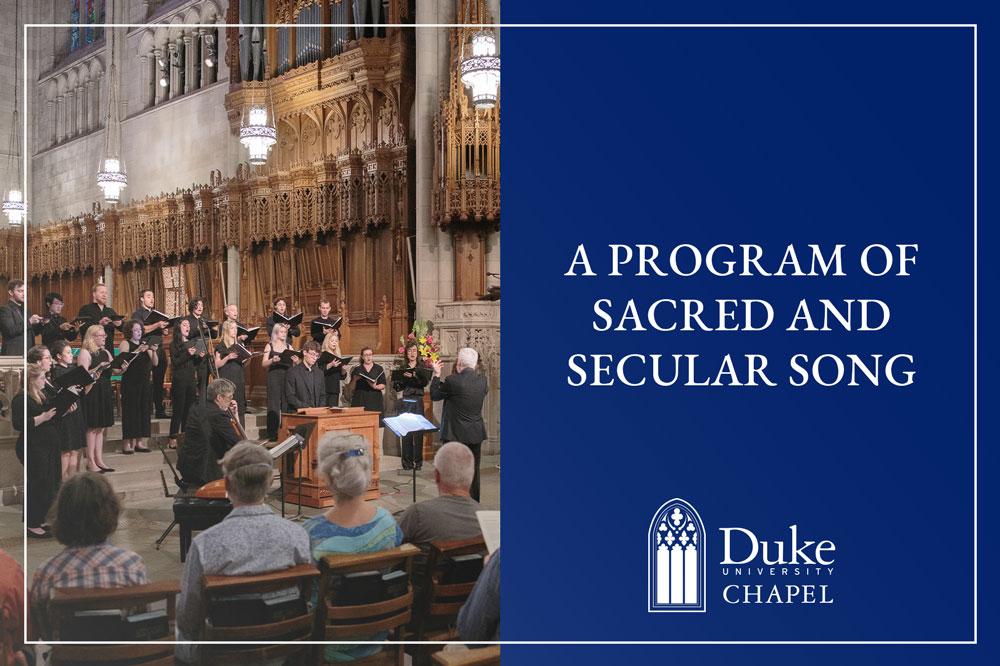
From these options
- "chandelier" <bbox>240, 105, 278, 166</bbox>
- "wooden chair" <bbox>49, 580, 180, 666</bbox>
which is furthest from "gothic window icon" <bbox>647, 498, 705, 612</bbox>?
"chandelier" <bbox>240, 105, 278, 166</bbox>

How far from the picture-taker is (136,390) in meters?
4.45

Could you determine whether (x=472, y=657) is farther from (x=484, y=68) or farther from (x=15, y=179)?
(x=15, y=179)

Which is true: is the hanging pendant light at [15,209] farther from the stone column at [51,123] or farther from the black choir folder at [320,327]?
the black choir folder at [320,327]

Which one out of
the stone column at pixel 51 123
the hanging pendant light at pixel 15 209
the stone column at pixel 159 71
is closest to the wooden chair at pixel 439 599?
the hanging pendant light at pixel 15 209

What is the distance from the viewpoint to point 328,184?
517 cm

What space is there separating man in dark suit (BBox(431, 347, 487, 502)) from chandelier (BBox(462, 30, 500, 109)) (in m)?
1.32

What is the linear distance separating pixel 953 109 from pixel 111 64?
4.32 meters

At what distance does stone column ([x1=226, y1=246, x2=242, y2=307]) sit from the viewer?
4.64 metres

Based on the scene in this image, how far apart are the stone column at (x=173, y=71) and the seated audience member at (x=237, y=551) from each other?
2290 mm

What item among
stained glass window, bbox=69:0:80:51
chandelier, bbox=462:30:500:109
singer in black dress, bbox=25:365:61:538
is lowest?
singer in black dress, bbox=25:365:61:538

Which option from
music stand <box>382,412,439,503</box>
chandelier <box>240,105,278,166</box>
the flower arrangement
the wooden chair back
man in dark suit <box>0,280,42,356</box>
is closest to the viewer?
the wooden chair back

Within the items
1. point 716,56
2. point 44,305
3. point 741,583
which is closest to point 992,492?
point 741,583

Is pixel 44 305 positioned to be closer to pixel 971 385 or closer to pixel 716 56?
pixel 716 56

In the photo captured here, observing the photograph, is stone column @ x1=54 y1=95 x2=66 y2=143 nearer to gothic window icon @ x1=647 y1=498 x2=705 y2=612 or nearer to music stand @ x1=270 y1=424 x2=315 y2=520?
music stand @ x1=270 y1=424 x2=315 y2=520
